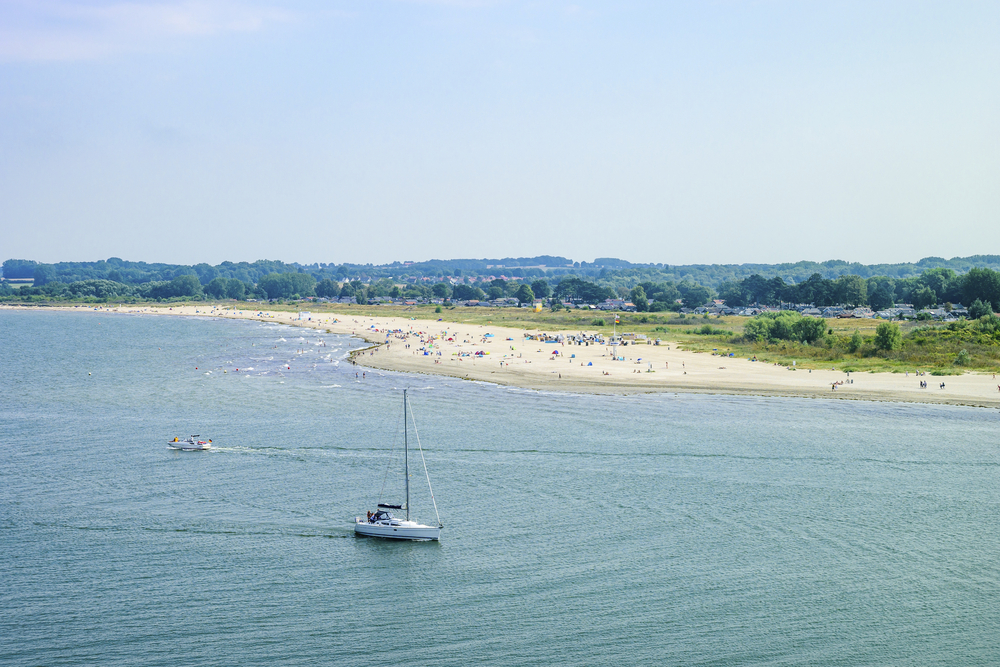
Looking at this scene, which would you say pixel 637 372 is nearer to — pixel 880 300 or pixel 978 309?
pixel 978 309

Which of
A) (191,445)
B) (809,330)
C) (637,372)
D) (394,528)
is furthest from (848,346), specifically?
(191,445)

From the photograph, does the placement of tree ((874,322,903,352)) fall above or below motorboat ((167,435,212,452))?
above

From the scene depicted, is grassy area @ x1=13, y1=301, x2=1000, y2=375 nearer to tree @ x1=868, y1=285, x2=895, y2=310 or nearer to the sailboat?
tree @ x1=868, y1=285, x2=895, y2=310

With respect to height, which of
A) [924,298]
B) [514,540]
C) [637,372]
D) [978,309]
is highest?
[924,298]

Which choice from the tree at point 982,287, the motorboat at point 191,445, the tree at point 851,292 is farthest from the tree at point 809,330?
the motorboat at point 191,445

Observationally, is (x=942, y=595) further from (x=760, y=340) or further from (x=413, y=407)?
(x=760, y=340)

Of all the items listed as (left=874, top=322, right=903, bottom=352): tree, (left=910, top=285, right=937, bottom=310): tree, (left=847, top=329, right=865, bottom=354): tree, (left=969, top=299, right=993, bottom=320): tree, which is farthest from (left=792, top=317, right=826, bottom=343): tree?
(left=910, top=285, right=937, bottom=310): tree
